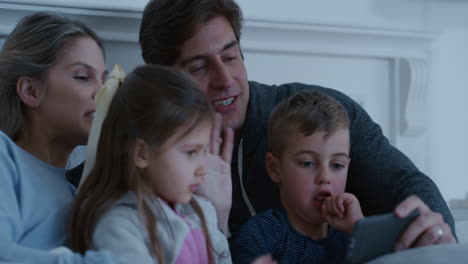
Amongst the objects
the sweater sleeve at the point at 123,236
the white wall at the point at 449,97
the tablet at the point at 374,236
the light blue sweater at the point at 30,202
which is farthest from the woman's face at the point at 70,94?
the white wall at the point at 449,97

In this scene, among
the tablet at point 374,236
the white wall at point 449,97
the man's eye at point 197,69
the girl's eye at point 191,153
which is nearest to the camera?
the tablet at point 374,236

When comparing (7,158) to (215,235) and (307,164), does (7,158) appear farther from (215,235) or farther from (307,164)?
(307,164)

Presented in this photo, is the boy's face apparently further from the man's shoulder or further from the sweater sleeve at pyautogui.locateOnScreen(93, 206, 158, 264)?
the sweater sleeve at pyautogui.locateOnScreen(93, 206, 158, 264)

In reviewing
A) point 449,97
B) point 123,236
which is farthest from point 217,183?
point 449,97

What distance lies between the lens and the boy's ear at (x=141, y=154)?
114 centimetres

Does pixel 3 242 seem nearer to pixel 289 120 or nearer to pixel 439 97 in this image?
pixel 289 120

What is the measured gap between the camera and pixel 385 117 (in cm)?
224

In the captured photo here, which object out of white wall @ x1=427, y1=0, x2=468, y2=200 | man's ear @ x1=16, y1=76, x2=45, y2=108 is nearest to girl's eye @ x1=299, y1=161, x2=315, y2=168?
man's ear @ x1=16, y1=76, x2=45, y2=108

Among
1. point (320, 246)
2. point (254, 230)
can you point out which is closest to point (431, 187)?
point (320, 246)

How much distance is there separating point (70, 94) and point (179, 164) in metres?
0.39

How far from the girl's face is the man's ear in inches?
15.8

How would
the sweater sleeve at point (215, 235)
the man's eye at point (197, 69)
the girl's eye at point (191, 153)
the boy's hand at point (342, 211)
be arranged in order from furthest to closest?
1. the man's eye at point (197, 69)
2. the boy's hand at point (342, 211)
3. the sweater sleeve at point (215, 235)
4. the girl's eye at point (191, 153)

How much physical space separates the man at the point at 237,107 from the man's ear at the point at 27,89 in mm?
349

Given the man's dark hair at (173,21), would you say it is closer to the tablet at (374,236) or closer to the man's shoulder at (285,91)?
the man's shoulder at (285,91)
